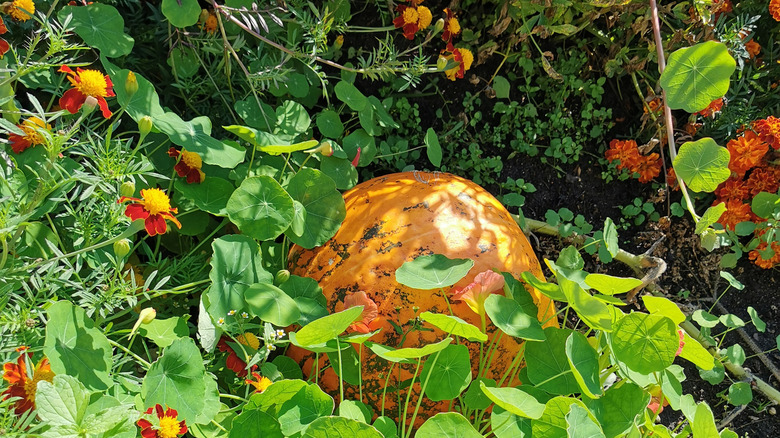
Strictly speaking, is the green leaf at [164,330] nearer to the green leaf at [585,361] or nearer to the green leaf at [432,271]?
the green leaf at [432,271]

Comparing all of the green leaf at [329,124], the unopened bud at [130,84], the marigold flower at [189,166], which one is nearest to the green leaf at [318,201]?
the marigold flower at [189,166]

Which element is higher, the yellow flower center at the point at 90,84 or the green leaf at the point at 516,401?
the yellow flower center at the point at 90,84

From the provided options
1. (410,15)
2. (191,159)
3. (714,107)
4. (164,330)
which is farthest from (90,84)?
(714,107)

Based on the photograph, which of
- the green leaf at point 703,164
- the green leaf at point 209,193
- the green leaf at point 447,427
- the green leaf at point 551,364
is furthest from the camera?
the green leaf at point 703,164

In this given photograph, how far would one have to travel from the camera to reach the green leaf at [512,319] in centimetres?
149

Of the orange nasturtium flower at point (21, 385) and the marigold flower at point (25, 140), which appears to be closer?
the orange nasturtium flower at point (21, 385)

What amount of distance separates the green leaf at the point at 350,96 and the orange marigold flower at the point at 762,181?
151 centimetres

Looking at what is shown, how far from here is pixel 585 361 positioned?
59.7 inches

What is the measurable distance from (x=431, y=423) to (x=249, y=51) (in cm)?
131

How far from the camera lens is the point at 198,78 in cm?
206

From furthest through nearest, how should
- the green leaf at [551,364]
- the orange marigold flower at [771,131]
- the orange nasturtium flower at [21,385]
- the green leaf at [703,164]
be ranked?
the orange marigold flower at [771,131], the green leaf at [703,164], the green leaf at [551,364], the orange nasturtium flower at [21,385]

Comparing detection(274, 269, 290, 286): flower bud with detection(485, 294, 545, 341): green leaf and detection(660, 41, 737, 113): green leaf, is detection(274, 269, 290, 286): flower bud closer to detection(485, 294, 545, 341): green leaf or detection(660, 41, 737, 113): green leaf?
detection(485, 294, 545, 341): green leaf

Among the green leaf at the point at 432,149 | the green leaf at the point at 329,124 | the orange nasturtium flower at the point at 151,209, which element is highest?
the orange nasturtium flower at the point at 151,209

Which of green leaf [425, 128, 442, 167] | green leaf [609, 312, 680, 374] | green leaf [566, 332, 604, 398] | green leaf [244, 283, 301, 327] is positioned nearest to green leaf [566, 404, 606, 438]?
green leaf [566, 332, 604, 398]
